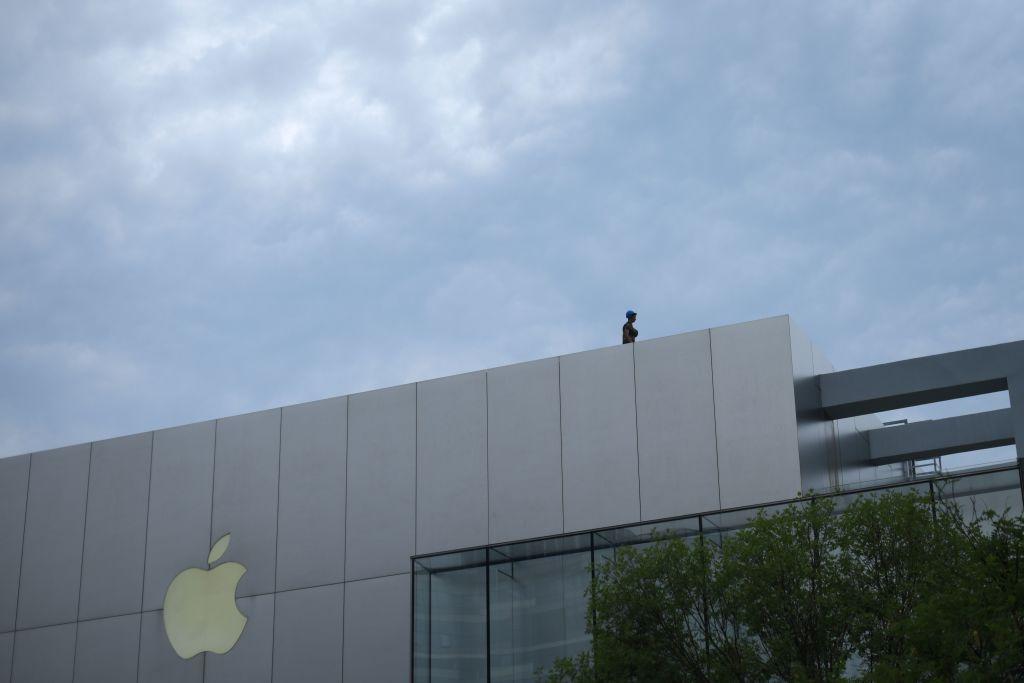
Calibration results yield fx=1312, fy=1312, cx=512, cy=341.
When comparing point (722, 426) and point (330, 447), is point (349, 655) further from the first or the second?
point (722, 426)

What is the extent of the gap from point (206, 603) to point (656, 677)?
15495 millimetres

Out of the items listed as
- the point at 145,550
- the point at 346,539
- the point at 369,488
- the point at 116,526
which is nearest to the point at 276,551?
the point at 346,539

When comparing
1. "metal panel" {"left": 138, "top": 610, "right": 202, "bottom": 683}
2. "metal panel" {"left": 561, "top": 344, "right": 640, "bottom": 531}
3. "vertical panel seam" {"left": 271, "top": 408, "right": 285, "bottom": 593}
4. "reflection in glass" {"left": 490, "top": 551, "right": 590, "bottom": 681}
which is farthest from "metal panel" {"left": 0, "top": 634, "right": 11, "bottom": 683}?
"metal panel" {"left": 561, "top": 344, "right": 640, "bottom": 531}

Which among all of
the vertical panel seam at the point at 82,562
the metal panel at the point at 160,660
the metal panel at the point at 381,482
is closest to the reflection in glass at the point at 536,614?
the metal panel at the point at 381,482

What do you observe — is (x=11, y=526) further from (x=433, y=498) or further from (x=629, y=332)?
(x=629, y=332)

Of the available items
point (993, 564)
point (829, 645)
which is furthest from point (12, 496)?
point (993, 564)

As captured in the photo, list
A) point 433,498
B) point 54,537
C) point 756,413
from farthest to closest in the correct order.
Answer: point 54,537 < point 433,498 < point 756,413

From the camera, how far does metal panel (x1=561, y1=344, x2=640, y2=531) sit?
28.1 metres

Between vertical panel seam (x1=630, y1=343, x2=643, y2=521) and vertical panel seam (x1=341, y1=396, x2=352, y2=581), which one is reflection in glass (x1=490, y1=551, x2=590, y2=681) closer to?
vertical panel seam (x1=630, y1=343, x2=643, y2=521)

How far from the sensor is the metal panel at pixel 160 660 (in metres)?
31.9

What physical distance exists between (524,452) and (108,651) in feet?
40.5

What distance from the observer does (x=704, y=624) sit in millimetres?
20125

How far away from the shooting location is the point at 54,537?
35.3 metres

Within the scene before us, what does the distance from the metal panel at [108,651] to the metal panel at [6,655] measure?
95.9 inches
